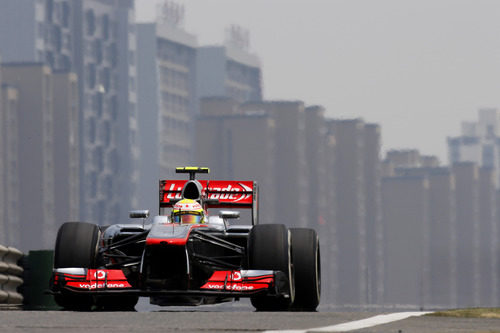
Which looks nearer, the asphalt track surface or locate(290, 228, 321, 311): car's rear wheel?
the asphalt track surface

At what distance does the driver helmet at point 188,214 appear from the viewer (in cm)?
1786

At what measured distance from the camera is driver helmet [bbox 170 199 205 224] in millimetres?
17859

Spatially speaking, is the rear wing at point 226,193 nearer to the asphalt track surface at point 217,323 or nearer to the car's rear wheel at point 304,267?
the car's rear wheel at point 304,267

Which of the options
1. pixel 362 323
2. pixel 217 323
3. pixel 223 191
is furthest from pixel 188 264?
pixel 223 191

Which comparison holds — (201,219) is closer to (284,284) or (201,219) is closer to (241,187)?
(284,284)

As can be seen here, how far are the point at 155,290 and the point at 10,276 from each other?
3.68m

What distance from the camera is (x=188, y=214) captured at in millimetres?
17859

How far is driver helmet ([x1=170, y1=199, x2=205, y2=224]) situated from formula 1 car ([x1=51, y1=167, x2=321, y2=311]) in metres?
0.10

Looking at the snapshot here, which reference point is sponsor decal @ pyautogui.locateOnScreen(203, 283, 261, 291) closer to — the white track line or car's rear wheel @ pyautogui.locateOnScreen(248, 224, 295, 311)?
car's rear wheel @ pyautogui.locateOnScreen(248, 224, 295, 311)

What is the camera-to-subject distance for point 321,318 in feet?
43.0

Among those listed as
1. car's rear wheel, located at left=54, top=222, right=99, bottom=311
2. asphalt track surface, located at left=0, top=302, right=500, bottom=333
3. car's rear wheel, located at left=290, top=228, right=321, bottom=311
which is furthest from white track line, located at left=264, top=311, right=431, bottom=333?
car's rear wheel, located at left=54, top=222, right=99, bottom=311

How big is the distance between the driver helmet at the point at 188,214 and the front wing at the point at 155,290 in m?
1.68

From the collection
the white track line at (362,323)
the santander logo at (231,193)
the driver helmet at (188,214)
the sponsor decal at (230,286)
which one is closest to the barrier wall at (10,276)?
the driver helmet at (188,214)

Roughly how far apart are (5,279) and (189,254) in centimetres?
338
